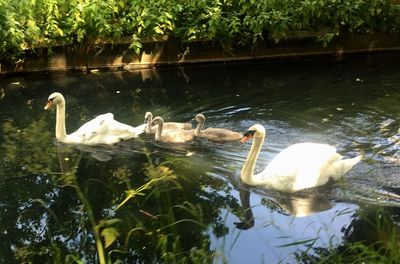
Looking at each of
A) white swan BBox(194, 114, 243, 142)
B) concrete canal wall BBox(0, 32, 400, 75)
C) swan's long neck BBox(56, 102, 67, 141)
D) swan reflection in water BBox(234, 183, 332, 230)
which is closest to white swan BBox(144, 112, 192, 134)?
white swan BBox(194, 114, 243, 142)

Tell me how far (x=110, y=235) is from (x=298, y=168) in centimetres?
224

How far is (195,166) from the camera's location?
21.9 feet

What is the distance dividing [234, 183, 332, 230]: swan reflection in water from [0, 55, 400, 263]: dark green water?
0.07 ft

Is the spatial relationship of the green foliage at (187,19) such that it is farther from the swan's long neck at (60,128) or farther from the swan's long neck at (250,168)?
the swan's long neck at (250,168)

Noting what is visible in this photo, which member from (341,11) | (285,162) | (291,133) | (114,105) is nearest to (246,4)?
(341,11)

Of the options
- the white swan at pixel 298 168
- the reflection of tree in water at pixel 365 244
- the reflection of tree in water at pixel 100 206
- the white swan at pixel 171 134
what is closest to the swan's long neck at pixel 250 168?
the white swan at pixel 298 168

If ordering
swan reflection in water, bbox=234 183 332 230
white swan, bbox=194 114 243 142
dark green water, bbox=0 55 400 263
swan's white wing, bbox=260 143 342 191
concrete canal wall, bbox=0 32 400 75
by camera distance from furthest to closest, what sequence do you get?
1. concrete canal wall, bbox=0 32 400 75
2. white swan, bbox=194 114 243 142
3. swan's white wing, bbox=260 143 342 191
4. swan reflection in water, bbox=234 183 332 230
5. dark green water, bbox=0 55 400 263

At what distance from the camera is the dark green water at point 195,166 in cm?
479

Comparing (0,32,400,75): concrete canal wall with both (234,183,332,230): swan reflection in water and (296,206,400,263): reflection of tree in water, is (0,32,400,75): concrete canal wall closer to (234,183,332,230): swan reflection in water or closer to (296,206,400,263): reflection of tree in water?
(234,183,332,230): swan reflection in water

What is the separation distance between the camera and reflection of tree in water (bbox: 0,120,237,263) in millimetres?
4512

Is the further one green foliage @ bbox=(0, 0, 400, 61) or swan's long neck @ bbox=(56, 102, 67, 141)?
green foliage @ bbox=(0, 0, 400, 61)

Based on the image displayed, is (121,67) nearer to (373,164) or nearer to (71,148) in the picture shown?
(71,148)

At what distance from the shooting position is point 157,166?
22.3 ft

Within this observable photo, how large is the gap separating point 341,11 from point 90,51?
5556 millimetres
